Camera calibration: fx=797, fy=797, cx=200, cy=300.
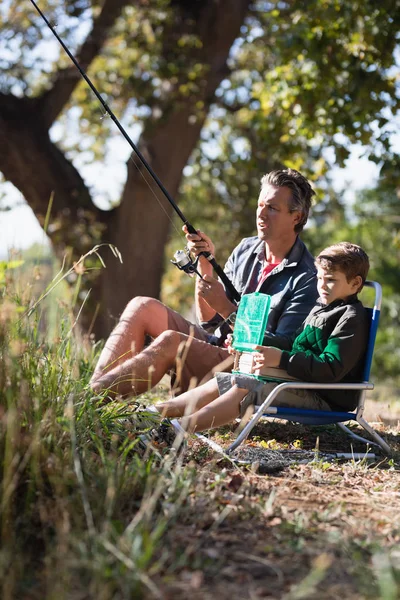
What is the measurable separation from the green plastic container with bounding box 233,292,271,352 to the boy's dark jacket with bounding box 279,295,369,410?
0.16 m

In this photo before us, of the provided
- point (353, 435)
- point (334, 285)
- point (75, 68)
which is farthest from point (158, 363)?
point (75, 68)

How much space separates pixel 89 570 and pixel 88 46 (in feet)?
Result: 27.0

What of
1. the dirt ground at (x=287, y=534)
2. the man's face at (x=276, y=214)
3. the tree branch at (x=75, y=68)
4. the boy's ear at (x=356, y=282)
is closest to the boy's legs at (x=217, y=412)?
the dirt ground at (x=287, y=534)

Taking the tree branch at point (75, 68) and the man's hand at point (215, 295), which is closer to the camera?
the man's hand at point (215, 295)

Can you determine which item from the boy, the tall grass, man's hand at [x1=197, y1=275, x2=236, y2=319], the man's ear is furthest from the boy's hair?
the tall grass

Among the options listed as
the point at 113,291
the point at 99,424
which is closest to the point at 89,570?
the point at 99,424

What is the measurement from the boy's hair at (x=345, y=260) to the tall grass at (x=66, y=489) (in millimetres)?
1186

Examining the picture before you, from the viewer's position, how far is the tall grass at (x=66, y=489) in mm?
2154

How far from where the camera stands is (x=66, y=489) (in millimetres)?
2639

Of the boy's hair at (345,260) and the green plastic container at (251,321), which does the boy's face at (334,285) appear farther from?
the green plastic container at (251,321)

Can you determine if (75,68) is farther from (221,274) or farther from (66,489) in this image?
(66,489)

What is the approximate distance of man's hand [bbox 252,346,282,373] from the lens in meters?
3.69

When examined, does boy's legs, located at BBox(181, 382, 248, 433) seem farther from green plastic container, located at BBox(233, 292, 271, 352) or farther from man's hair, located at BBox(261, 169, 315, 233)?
man's hair, located at BBox(261, 169, 315, 233)

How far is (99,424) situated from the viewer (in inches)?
130
